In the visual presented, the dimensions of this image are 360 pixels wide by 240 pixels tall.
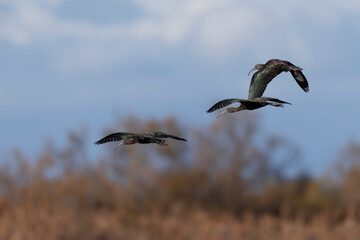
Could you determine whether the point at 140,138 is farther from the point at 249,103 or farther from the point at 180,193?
the point at 180,193

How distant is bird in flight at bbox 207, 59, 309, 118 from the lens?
52.4 inches

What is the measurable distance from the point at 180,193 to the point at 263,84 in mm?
20582

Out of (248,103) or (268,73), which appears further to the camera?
(268,73)

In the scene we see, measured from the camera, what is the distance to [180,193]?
2188cm

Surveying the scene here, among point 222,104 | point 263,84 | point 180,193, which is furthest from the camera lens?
point 180,193

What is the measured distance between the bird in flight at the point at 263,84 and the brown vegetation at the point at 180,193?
27.2 feet

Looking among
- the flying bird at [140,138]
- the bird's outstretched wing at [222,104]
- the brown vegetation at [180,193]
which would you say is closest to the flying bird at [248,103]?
the bird's outstretched wing at [222,104]

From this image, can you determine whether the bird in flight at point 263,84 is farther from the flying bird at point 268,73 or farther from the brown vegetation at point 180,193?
the brown vegetation at point 180,193

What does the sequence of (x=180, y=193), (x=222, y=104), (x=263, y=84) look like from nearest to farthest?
(x=222, y=104) → (x=263, y=84) → (x=180, y=193)

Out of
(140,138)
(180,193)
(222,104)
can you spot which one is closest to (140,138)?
(140,138)

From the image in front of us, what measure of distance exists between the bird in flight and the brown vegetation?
829cm

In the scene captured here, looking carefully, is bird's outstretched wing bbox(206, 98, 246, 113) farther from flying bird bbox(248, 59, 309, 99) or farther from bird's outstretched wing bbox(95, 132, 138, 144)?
bird's outstretched wing bbox(95, 132, 138, 144)

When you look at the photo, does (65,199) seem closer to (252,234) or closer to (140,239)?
(140,239)

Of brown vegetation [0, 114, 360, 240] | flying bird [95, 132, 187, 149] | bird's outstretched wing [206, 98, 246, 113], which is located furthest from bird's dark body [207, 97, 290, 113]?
brown vegetation [0, 114, 360, 240]
